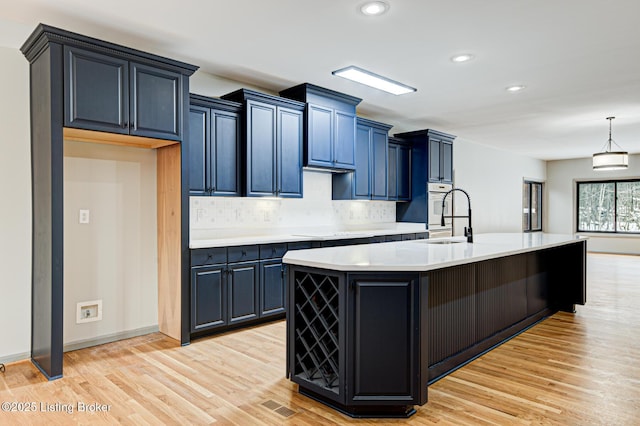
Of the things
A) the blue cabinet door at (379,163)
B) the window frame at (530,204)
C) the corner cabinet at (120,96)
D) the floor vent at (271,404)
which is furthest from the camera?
the window frame at (530,204)

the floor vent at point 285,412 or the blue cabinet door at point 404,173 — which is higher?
the blue cabinet door at point 404,173

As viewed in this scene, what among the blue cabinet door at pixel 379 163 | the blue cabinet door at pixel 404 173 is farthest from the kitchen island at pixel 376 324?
the blue cabinet door at pixel 404 173

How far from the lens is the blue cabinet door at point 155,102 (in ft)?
10.6

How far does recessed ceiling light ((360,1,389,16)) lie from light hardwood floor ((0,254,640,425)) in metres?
2.51

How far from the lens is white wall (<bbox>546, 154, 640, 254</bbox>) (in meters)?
10.6

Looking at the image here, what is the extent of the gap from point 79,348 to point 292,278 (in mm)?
2108

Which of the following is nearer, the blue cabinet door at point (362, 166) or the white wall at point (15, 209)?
the white wall at point (15, 209)

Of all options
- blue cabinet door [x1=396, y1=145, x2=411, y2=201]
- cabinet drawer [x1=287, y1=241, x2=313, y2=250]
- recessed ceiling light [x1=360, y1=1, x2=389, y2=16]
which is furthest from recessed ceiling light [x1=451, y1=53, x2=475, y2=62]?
blue cabinet door [x1=396, y1=145, x2=411, y2=201]

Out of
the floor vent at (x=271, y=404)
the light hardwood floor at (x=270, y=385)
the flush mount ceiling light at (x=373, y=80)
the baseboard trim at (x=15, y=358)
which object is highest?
the flush mount ceiling light at (x=373, y=80)

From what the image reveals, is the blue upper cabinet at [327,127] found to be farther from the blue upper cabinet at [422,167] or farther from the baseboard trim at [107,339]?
the baseboard trim at [107,339]

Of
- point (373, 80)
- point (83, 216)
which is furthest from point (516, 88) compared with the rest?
point (83, 216)

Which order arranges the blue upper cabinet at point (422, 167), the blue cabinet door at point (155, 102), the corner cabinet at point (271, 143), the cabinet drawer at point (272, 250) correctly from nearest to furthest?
1. the blue cabinet door at point (155, 102)
2. the cabinet drawer at point (272, 250)
3. the corner cabinet at point (271, 143)
4. the blue upper cabinet at point (422, 167)

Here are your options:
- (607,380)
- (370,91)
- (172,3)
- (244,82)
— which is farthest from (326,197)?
(607,380)

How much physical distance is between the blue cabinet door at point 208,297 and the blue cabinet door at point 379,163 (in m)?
2.68
